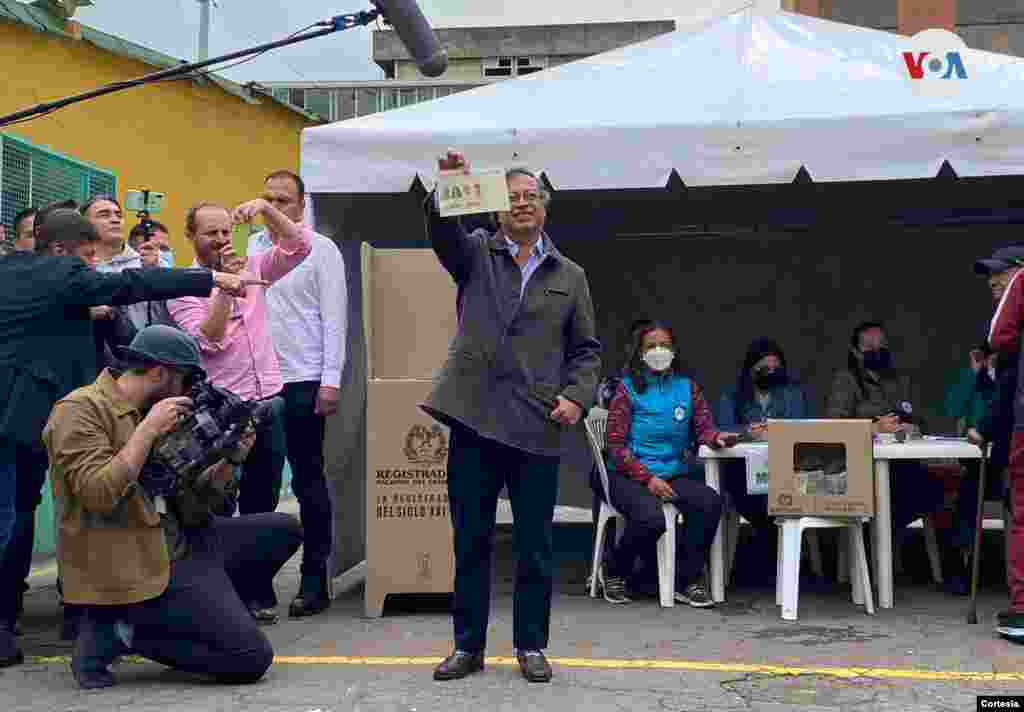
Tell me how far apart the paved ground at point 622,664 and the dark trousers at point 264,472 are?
56cm

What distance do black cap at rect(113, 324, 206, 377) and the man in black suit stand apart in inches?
10.6

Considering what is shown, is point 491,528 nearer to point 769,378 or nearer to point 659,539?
point 659,539

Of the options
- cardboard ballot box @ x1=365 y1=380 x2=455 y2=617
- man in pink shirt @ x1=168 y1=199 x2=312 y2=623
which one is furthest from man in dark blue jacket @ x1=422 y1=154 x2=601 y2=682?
cardboard ballot box @ x1=365 y1=380 x2=455 y2=617

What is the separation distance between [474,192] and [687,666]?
1986mm

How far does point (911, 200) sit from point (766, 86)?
2.94 metres

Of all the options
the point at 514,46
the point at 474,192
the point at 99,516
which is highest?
the point at 514,46

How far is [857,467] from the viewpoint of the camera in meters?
6.58

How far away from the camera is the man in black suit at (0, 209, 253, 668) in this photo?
5.29m

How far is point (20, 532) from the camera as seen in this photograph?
5867mm

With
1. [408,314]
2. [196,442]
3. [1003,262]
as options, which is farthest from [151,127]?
[1003,262]

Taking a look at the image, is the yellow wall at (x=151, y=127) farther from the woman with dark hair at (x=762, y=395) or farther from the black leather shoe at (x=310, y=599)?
the woman with dark hair at (x=762, y=395)

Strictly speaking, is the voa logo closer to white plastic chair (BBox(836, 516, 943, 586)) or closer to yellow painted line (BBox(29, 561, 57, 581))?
white plastic chair (BBox(836, 516, 943, 586))

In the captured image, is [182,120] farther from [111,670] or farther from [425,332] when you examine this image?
[111,670]

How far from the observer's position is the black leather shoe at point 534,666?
506cm
